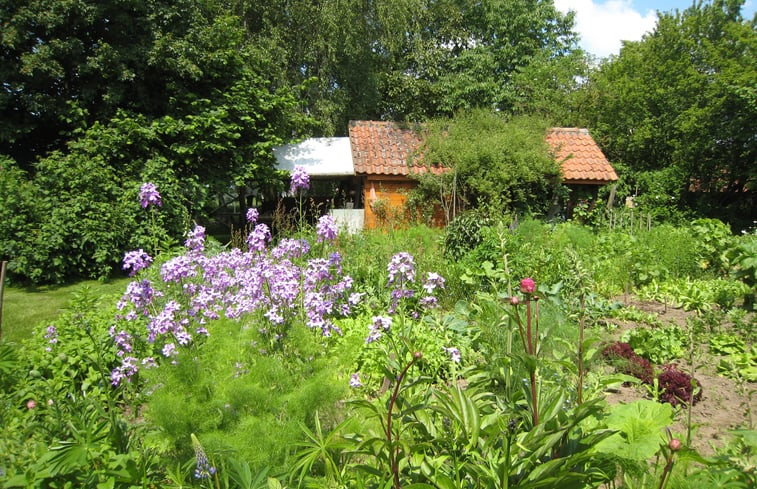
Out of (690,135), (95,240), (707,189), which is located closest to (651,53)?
(690,135)

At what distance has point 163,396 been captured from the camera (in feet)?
7.16

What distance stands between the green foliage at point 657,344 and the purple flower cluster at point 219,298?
9.46 ft

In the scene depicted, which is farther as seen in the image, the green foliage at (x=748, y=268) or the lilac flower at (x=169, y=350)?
the green foliage at (x=748, y=268)

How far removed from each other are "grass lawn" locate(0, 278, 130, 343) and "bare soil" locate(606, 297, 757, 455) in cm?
615

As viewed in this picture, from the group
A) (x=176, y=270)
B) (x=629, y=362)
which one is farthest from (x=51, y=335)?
(x=629, y=362)

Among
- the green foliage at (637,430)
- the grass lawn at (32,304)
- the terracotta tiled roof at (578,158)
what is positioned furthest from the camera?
the terracotta tiled roof at (578,158)

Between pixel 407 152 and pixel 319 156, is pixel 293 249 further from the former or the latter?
pixel 319 156

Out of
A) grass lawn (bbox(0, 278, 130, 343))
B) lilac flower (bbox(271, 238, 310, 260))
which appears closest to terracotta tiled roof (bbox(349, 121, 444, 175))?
grass lawn (bbox(0, 278, 130, 343))

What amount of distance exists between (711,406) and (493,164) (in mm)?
9728

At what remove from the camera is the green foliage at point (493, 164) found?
12484 millimetres

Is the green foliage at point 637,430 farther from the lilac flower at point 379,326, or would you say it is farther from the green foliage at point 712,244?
the green foliage at point 712,244

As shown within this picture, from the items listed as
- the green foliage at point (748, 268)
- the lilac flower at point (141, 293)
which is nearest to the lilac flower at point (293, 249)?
the lilac flower at point (141, 293)

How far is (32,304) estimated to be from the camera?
7637 millimetres

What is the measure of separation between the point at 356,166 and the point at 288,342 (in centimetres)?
1086
